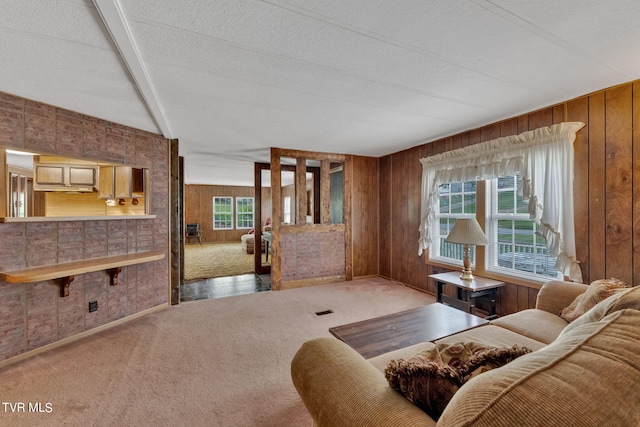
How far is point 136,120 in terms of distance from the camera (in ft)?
9.77

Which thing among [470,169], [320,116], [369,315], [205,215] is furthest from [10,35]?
[205,215]

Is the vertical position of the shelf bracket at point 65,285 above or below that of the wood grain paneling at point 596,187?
below

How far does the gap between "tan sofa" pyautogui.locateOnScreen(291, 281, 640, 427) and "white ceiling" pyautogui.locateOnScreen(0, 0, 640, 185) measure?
5.02ft

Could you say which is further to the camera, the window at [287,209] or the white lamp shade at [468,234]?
the window at [287,209]

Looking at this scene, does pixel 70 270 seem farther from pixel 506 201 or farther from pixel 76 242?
pixel 506 201

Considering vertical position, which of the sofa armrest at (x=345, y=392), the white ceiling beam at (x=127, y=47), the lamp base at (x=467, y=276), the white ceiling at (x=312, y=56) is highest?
the white ceiling at (x=312, y=56)

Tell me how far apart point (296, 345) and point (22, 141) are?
3.08 metres

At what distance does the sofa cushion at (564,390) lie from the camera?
0.54 metres

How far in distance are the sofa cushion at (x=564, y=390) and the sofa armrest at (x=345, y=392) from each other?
21 cm

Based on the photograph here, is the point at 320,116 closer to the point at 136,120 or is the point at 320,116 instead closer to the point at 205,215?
the point at 136,120

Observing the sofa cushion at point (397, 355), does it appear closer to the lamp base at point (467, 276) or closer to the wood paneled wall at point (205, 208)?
the lamp base at point (467, 276)

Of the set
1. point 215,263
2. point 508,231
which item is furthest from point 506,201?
point 215,263

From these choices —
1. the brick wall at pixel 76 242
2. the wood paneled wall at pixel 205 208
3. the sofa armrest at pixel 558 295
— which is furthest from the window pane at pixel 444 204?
the wood paneled wall at pixel 205 208

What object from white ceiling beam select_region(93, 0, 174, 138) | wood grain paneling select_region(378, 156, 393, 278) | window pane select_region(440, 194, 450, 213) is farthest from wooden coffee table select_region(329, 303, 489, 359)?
wood grain paneling select_region(378, 156, 393, 278)
